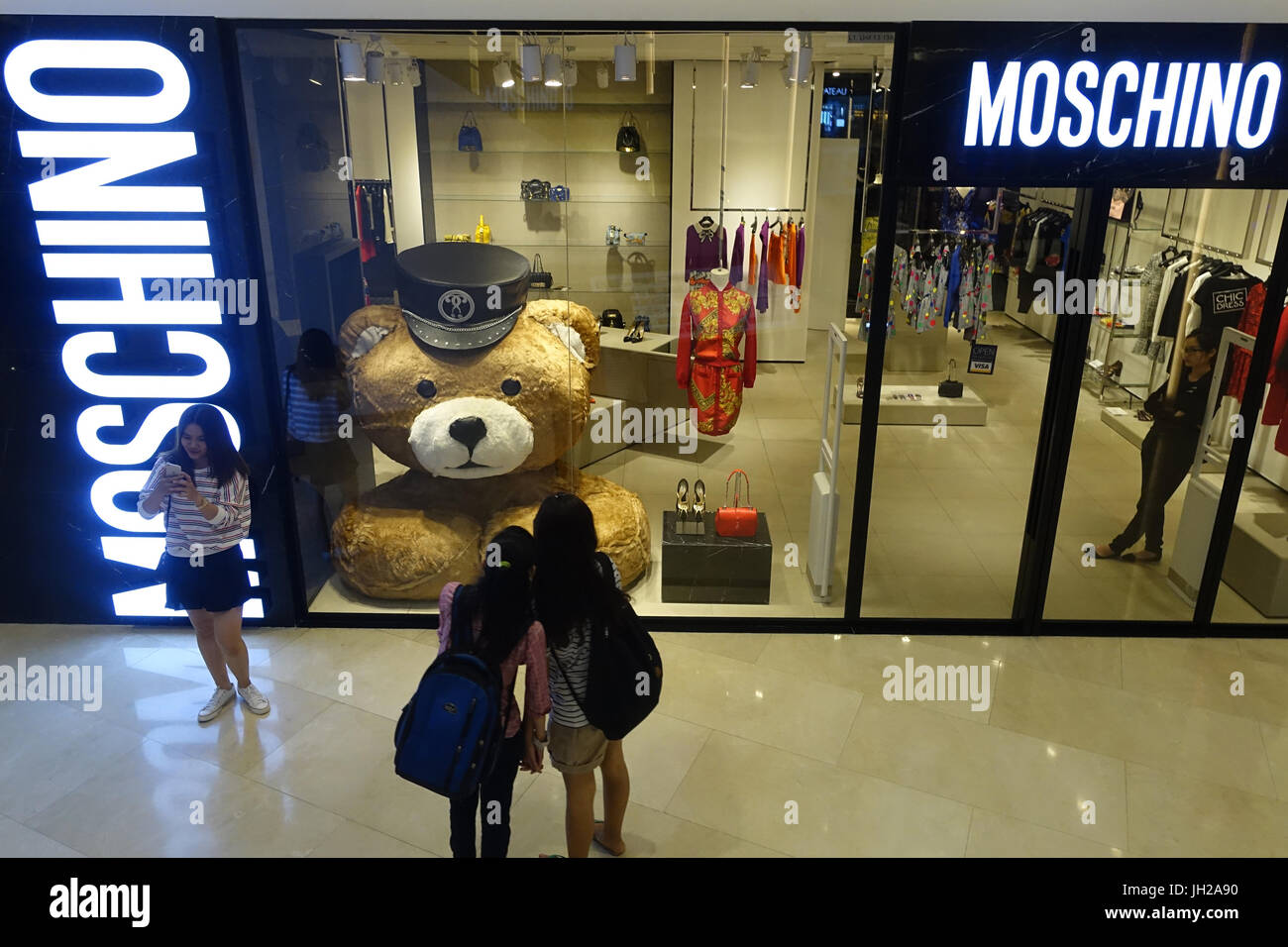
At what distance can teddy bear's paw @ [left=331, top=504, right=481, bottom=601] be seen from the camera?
477cm

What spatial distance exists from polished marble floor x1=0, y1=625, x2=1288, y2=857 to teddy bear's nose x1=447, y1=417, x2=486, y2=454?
1105mm

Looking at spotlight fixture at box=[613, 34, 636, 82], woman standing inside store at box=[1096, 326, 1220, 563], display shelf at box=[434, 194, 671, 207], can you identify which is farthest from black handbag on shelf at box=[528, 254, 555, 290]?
woman standing inside store at box=[1096, 326, 1220, 563]

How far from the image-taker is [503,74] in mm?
4047

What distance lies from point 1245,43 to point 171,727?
5.28m

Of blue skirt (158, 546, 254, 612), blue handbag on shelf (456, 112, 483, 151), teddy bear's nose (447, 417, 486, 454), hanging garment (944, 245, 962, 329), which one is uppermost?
blue handbag on shelf (456, 112, 483, 151)

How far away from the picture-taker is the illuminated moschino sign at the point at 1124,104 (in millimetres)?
3830

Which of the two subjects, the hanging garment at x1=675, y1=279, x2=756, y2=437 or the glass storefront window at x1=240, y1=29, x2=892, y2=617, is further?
the hanging garment at x1=675, y1=279, x2=756, y2=437

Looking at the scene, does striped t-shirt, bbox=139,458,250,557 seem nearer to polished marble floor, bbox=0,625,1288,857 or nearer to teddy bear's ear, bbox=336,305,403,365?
polished marble floor, bbox=0,625,1288,857

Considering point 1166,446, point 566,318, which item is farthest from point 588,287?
point 1166,446

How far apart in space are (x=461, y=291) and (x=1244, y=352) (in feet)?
12.4

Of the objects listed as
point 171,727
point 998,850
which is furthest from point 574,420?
point 998,850

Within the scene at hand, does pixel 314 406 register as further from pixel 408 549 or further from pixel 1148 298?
pixel 1148 298

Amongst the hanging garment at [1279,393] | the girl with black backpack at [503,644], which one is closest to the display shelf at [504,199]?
the girl with black backpack at [503,644]
